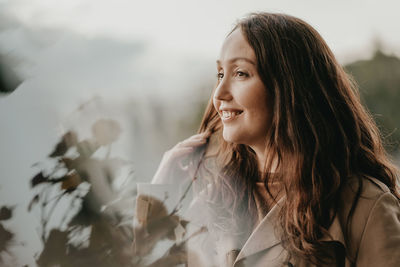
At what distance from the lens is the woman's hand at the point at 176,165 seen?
3.84ft

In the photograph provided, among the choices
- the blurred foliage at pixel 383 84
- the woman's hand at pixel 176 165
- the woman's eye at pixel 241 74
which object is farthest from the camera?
the blurred foliage at pixel 383 84

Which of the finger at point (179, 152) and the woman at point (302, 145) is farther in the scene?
the finger at point (179, 152)

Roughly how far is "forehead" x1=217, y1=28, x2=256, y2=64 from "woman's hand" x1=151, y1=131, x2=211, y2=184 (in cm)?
29

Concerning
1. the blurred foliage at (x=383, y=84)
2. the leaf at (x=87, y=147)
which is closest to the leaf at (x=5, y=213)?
the leaf at (x=87, y=147)

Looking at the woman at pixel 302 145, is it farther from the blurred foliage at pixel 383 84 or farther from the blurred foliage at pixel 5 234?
the blurred foliage at pixel 383 84

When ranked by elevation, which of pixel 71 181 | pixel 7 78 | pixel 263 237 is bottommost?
pixel 263 237

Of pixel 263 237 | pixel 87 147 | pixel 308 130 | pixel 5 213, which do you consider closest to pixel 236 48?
pixel 308 130

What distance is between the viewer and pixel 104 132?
591 millimetres

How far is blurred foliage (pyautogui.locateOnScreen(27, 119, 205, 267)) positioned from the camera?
1.73 feet

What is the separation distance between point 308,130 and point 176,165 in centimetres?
38

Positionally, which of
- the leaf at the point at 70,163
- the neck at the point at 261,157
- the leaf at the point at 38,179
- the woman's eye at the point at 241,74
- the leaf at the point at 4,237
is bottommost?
Answer: the neck at the point at 261,157

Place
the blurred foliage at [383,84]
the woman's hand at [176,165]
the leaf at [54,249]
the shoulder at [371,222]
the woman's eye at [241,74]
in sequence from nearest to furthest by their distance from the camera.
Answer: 1. the leaf at [54,249]
2. the shoulder at [371,222]
3. the woman's eye at [241,74]
4. the woman's hand at [176,165]
5. the blurred foliage at [383,84]

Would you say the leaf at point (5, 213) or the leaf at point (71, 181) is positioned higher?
the leaf at point (71, 181)

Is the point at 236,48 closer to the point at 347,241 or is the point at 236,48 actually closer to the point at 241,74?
the point at 241,74
